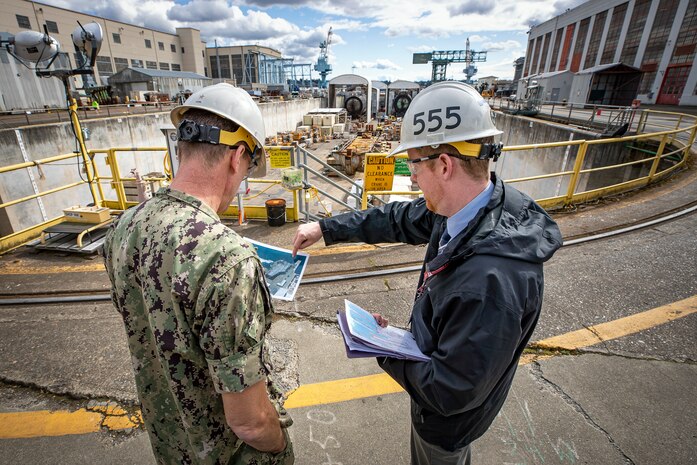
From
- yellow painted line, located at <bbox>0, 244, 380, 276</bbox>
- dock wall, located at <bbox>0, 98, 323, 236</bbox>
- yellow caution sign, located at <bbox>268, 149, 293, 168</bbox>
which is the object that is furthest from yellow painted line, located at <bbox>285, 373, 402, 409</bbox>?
dock wall, located at <bbox>0, 98, 323, 236</bbox>

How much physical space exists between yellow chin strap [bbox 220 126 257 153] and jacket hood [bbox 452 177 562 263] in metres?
1.01

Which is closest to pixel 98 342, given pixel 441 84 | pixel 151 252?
pixel 151 252

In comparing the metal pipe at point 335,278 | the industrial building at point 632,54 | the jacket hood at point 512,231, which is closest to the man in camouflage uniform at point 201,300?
the jacket hood at point 512,231

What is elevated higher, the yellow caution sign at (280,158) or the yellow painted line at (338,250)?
the yellow caution sign at (280,158)

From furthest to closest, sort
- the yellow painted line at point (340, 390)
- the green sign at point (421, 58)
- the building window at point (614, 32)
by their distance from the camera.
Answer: the green sign at point (421, 58) < the building window at point (614, 32) < the yellow painted line at point (340, 390)

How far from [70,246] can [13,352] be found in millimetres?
2563

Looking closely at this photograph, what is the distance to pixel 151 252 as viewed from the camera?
1.19 metres

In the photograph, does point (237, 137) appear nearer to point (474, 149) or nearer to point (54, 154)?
point (474, 149)

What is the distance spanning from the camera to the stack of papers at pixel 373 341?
145 cm

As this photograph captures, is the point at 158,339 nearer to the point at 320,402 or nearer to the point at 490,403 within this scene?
the point at 490,403

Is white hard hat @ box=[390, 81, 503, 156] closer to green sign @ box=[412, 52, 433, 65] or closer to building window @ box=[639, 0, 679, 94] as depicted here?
building window @ box=[639, 0, 679, 94]

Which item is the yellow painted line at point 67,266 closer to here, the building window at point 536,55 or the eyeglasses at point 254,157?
the eyeglasses at point 254,157

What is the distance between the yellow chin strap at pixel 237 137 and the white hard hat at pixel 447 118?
692mm

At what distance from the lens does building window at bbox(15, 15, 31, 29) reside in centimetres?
4011
